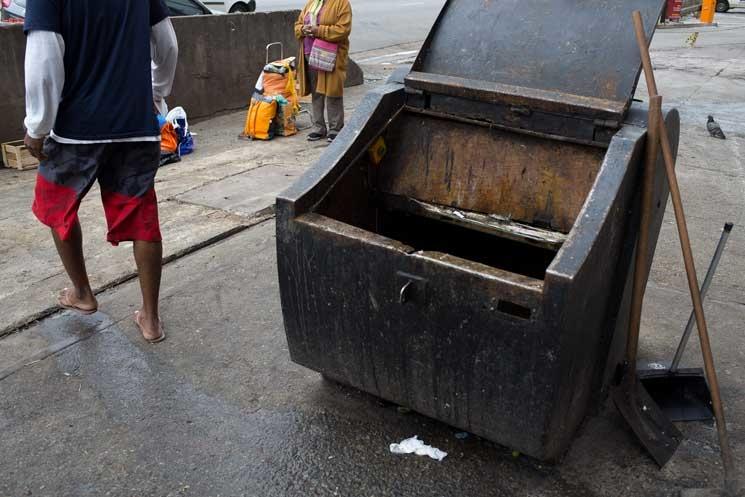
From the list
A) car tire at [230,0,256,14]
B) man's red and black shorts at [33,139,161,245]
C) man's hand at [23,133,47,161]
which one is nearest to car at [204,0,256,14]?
car tire at [230,0,256,14]

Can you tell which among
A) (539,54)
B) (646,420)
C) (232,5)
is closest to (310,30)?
(539,54)

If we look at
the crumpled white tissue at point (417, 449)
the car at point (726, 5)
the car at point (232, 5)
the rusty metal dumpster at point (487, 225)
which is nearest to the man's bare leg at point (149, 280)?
the rusty metal dumpster at point (487, 225)

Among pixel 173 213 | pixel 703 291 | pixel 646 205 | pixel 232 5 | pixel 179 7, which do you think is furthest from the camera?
pixel 232 5

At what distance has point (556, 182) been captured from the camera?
108 inches

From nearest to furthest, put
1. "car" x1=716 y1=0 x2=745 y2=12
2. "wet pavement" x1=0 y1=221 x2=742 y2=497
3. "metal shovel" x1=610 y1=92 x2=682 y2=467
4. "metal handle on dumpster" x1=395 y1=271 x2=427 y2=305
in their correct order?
1. "metal handle on dumpster" x1=395 y1=271 x2=427 y2=305
2. "metal shovel" x1=610 y1=92 x2=682 y2=467
3. "wet pavement" x1=0 y1=221 x2=742 y2=497
4. "car" x1=716 y1=0 x2=745 y2=12

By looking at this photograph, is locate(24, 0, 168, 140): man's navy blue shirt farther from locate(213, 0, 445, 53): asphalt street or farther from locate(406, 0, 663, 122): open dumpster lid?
locate(213, 0, 445, 53): asphalt street

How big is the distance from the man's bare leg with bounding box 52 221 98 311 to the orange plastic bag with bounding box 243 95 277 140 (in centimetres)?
392

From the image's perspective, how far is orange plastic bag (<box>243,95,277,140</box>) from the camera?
24.0 ft

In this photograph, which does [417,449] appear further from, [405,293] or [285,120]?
[285,120]

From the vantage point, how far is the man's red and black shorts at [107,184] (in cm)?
314

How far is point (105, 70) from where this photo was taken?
10.1 feet

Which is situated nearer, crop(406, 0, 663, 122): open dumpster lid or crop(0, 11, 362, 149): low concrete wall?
crop(406, 0, 663, 122): open dumpster lid

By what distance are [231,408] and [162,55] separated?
1696 mm

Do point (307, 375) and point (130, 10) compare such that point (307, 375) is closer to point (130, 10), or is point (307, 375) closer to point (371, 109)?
point (371, 109)
